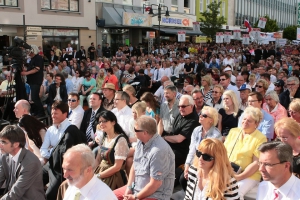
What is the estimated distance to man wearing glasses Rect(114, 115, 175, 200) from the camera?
13.3ft

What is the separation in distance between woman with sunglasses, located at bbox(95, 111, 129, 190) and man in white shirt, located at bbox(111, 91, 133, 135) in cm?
138

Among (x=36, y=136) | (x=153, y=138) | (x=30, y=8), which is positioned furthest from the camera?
(x=30, y=8)

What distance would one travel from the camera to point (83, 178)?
3418 mm

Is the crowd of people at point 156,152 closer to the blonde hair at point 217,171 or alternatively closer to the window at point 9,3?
the blonde hair at point 217,171

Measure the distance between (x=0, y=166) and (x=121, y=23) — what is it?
24210mm

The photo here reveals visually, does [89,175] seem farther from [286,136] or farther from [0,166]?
[286,136]

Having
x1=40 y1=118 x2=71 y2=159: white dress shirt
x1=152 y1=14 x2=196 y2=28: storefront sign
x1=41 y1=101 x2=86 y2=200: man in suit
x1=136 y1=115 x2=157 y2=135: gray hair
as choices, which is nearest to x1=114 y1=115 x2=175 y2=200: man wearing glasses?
x1=136 y1=115 x2=157 y2=135: gray hair

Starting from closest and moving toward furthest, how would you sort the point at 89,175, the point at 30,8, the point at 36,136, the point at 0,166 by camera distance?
1. the point at 89,175
2. the point at 0,166
3. the point at 36,136
4. the point at 30,8

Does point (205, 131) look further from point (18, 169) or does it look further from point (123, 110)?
point (18, 169)

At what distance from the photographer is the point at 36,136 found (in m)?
5.86

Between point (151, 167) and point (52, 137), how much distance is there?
6.99 feet

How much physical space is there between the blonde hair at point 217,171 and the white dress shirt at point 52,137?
109 inches

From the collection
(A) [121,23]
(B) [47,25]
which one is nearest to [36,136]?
(B) [47,25]

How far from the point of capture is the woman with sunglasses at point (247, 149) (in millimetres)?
4516
